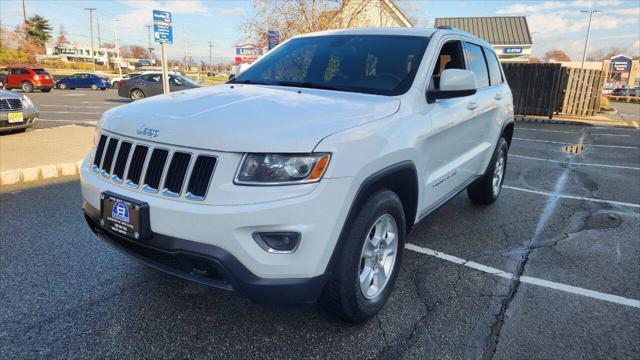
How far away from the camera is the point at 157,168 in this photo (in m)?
2.33

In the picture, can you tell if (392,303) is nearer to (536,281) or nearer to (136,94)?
(536,281)

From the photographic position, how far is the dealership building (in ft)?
138

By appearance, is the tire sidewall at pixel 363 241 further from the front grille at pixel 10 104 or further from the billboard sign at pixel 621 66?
the billboard sign at pixel 621 66

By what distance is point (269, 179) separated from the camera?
2.12 m

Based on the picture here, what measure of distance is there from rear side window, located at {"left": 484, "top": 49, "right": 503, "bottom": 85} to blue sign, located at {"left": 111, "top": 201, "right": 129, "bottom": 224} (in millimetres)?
4049

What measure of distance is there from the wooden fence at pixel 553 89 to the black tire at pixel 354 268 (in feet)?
57.9

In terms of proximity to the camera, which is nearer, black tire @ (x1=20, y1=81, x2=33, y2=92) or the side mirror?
the side mirror

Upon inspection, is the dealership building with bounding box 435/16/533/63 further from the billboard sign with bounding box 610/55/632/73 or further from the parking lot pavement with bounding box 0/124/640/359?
the billboard sign with bounding box 610/55/632/73

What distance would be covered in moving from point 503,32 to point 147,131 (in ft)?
156

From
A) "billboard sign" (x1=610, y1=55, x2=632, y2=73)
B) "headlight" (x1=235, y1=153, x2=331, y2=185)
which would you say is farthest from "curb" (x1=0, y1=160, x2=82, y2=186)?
"billboard sign" (x1=610, y1=55, x2=632, y2=73)

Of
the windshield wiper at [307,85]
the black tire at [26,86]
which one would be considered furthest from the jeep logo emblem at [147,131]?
the black tire at [26,86]

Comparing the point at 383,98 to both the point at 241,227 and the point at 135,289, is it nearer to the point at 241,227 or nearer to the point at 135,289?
the point at 241,227

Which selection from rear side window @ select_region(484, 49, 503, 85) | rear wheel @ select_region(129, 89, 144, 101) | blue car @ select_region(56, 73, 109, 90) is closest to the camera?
rear side window @ select_region(484, 49, 503, 85)

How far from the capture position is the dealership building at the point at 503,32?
41938 millimetres
